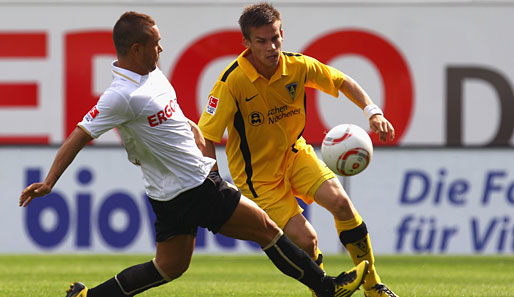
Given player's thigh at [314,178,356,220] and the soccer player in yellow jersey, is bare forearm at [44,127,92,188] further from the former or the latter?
player's thigh at [314,178,356,220]

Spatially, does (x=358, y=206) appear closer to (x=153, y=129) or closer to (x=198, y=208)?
(x=198, y=208)

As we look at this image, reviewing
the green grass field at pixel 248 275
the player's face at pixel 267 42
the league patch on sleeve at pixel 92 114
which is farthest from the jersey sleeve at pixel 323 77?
the league patch on sleeve at pixel 92 114

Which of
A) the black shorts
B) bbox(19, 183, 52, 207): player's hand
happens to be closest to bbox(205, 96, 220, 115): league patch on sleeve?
the black shorts

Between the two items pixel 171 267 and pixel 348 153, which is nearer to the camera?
pixel 171 267

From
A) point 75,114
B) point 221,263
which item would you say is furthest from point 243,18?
point 75,114

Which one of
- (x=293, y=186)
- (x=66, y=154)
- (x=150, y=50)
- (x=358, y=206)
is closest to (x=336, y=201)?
(x=293, y=186)

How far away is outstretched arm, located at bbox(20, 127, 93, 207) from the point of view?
17.8 ft

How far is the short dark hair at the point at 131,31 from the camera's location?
18.6 ft

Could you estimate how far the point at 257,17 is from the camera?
6.89 meters

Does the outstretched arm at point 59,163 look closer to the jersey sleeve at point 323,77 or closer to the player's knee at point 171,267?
the player's knee at point 171,267

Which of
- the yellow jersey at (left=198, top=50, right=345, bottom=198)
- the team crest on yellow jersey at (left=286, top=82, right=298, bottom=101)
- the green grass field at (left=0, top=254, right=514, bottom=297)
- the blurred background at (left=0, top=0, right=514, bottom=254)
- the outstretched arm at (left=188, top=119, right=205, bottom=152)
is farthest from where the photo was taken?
the blurred background at (left=0, top=0, right=514, bottom=254)

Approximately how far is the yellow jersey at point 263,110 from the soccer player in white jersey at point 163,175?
961 mm

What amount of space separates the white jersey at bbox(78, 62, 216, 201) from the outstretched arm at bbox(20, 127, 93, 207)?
0.07 meters

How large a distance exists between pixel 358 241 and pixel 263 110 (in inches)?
47.5
